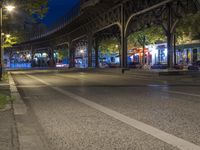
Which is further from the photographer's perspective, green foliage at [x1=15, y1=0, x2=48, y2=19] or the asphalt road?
green foliage at [x1=15, y1=0, x2=48, y2=19]

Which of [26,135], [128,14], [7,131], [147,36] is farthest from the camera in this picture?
[147,36]

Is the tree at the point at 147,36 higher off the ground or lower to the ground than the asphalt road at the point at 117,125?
higher

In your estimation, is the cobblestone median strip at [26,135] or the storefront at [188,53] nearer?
the cobblestone median strip at [26,135]

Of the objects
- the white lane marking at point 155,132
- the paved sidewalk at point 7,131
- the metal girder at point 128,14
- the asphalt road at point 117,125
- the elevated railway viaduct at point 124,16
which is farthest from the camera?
the elevated railway viaduct at point 124,16

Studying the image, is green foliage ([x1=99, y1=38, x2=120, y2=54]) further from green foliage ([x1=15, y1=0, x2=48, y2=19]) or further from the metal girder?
green foliage ([x1=15, y1=0, x2=48, y2=19])

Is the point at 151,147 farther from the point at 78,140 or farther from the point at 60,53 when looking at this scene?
the point at 60,53

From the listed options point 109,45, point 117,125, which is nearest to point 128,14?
point 117,125

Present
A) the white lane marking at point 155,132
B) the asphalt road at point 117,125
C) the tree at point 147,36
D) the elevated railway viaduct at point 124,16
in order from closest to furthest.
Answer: the white lane marking at point 155,132, the asphalt road at point 117,125, the elevated railway viaduct at point 124,16, the tree at point 147,36

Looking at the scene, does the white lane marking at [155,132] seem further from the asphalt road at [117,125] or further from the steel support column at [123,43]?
the steel support column at [123,43]

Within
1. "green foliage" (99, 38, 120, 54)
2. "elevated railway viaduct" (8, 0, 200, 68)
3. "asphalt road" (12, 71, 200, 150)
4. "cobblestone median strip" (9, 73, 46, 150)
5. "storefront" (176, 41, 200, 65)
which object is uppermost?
"elevated railway viaduct" (8, 0, 200, 68)

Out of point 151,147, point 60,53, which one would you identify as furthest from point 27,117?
point 60,53

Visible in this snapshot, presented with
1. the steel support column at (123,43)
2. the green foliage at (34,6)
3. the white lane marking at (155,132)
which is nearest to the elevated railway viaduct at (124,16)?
the steel support column at (123,43)

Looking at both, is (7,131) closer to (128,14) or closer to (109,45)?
(128,14)

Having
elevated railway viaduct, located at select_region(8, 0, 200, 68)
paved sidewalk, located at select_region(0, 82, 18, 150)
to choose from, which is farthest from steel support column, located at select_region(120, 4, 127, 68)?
paved sidewalk, located at select_region(0, 82, 18, 150)
